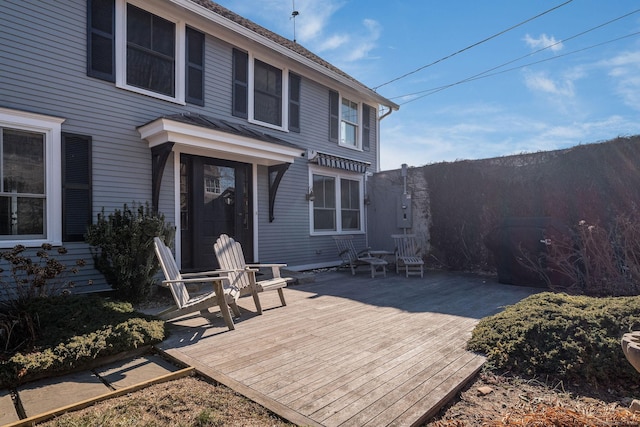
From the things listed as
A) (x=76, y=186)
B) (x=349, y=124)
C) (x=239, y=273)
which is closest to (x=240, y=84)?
(x=76, y=186)

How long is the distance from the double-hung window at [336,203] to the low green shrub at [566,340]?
19.4ft

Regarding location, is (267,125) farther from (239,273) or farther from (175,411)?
(175,411)

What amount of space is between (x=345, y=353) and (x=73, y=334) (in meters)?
2.36

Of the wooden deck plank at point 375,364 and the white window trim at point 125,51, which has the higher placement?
the white window trim at point 125,51

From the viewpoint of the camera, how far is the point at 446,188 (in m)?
8.61

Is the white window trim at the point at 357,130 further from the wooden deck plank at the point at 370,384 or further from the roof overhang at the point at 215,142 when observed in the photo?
the wooden deck plank at the point at 370,384

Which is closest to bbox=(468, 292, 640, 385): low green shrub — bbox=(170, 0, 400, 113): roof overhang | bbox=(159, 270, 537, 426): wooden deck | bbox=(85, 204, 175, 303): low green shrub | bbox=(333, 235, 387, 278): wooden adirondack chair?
bbox=(159, 270, 537, 426): wooden deck

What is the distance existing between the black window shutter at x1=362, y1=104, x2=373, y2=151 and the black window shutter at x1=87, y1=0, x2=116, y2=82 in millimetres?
6742

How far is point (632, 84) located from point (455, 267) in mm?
5783

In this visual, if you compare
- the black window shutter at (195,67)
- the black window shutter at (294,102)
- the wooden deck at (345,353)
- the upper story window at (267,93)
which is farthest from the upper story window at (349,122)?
the wooden deck at (345,353)

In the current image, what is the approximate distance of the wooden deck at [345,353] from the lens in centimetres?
214

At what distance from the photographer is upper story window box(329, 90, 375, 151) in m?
9.52

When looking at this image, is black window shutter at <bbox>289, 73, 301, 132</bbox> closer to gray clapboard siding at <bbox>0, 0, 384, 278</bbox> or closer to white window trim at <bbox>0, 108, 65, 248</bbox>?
gray clapboard siding at <bbox>0, 0, 384, 278</bbox>

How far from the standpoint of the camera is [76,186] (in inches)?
201
